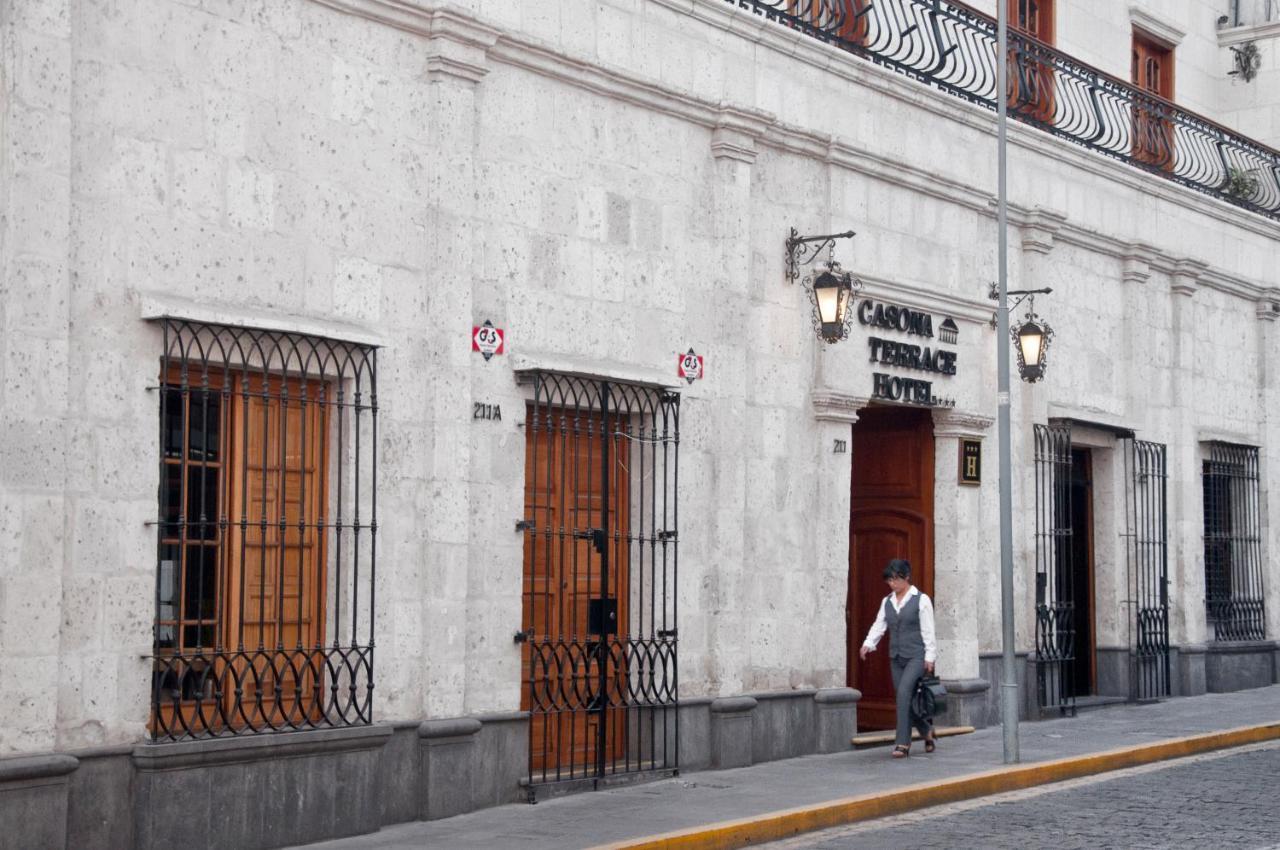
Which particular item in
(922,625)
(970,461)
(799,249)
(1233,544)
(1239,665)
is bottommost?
(1239,665)

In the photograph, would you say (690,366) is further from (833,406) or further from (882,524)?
(882,524)

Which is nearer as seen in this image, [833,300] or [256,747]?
[256,747]

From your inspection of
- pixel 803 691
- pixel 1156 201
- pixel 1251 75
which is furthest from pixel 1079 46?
pixel 803 691

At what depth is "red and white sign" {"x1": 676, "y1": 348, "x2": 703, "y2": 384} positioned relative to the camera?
13.7 m

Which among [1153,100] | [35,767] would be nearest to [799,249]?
[1153,100]

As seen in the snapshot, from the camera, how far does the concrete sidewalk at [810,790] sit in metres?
10.6

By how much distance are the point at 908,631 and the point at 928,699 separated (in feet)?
2.10

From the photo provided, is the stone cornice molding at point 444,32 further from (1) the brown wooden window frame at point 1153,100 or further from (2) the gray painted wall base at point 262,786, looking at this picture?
(1) the brown wooden window frame at point 1153,100

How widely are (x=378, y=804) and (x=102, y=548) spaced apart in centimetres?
254

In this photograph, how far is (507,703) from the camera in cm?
1216

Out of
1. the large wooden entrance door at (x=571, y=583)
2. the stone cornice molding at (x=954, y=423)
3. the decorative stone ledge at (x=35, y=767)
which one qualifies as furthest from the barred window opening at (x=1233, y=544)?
the decorative stone ledge at (x=35, y=767)

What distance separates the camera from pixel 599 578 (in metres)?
13.3

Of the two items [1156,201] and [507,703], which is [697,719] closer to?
[507,703]

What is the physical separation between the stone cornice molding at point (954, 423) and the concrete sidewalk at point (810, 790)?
2.80 metres
